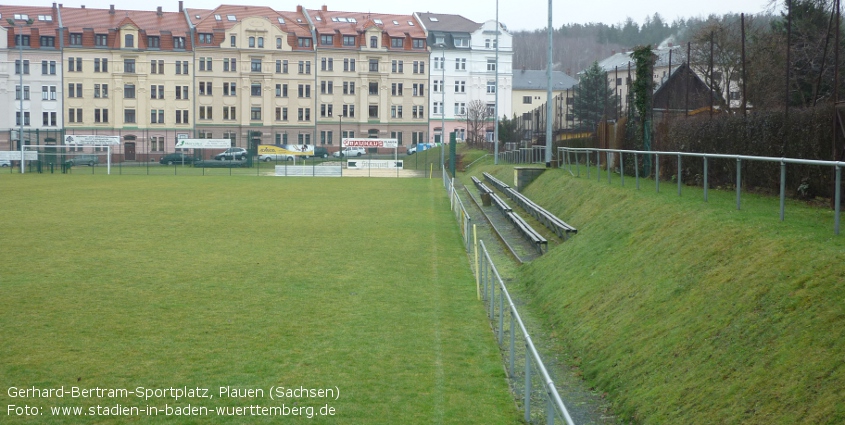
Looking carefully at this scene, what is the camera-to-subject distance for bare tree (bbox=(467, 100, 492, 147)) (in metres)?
83.2

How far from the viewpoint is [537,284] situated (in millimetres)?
15805

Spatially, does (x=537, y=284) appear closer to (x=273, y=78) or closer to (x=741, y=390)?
(x=741, y=390)

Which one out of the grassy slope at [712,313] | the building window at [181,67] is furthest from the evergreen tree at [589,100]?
the building window at [181,67]

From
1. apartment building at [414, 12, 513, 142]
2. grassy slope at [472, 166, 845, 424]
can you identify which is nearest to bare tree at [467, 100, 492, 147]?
apartment building at [414, 12, 513, 142]

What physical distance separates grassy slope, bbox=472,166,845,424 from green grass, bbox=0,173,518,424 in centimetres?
141

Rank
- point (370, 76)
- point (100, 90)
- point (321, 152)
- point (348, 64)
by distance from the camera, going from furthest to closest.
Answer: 1. point (370, 76)
2. point (348, 64)
3. point (321, 152)
4. point (100, 90)

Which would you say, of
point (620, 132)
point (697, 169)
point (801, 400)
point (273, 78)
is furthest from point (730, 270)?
point (273, 78)

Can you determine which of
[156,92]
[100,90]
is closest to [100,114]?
[100,90]

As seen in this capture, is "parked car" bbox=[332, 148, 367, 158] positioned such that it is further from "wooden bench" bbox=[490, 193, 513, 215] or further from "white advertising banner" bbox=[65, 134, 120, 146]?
"wooden bench" bbox=[490, 193, 513, 215]

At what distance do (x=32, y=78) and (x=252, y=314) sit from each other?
8041 centimetres

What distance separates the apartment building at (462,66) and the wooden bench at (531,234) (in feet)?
233

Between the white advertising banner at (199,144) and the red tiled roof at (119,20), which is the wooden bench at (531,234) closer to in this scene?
the white advertising banner at (199,144)

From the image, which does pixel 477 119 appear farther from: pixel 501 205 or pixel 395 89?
pixel 501 205

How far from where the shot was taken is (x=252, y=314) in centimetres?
1332
